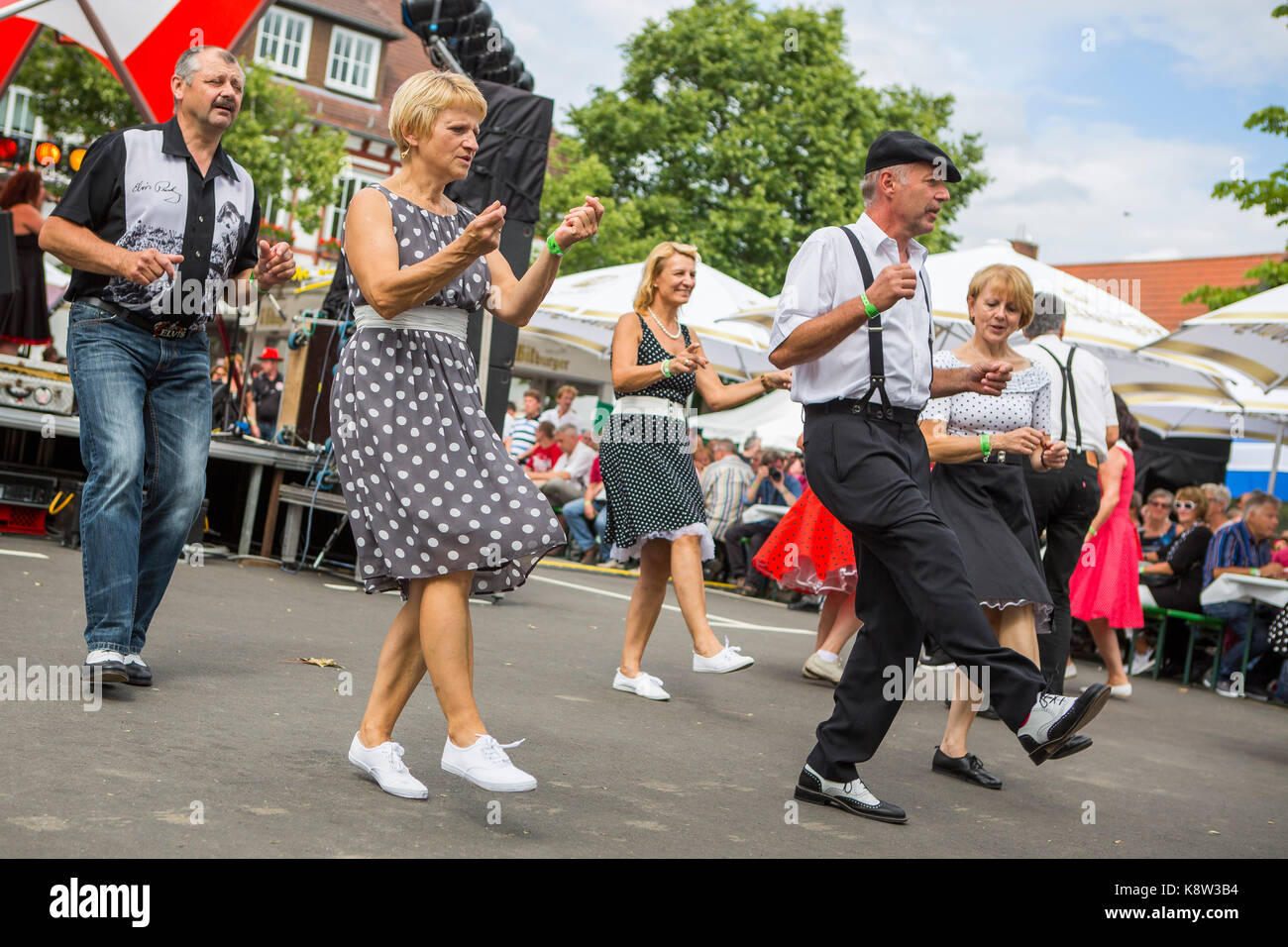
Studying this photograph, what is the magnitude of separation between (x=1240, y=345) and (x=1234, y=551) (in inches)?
81.7

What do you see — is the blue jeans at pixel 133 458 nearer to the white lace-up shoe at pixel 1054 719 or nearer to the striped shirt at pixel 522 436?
the white lace-up shoe at pixel 1054 719

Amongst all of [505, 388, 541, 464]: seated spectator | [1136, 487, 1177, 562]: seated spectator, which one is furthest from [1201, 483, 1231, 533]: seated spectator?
[505, 388, 541, 464]: seated spectator

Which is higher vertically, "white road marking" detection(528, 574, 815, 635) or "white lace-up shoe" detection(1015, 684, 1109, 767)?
"white lace-up shoe" detection(1015, 684, 1109, 767)

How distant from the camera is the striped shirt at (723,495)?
15742 millimetres

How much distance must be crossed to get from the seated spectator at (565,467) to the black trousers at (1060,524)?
9.96 meters

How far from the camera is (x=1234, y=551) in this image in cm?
1209

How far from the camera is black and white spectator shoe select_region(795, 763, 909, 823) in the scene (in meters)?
4.38

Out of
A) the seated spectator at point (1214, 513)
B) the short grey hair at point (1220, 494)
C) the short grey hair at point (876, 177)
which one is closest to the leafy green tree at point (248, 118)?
the short grey hair at point (1220, 494)

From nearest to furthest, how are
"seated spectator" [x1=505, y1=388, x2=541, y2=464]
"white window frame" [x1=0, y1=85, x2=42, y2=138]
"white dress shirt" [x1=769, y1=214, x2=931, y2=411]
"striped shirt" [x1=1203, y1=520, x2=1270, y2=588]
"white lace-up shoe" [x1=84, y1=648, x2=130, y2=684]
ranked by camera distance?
1. "white dress shirt" [x1=769, y1=214, x2=931, y2=411]
2. "white lace-up shoe" [x1=84, y1=648, x2=130, y2=684]
3. "striped shirt" [x1=1203, y1=520, x2=1270, y2=588]
4. "seated spectator" [x1=505, y1=388, x2=541, y2=464]
5. "white window frame" [x1=0, y1=85, x2=42, y2=138]

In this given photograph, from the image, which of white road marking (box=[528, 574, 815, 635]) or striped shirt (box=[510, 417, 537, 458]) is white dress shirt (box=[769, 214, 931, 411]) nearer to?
white road marking (box=[528, 574, 815, 635])

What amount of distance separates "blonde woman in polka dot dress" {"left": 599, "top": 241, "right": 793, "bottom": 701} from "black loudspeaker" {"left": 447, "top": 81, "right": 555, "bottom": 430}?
2830 millimetres

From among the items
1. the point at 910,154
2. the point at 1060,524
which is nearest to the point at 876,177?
the point at 910,154

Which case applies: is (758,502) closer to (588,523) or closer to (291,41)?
(588,523)
